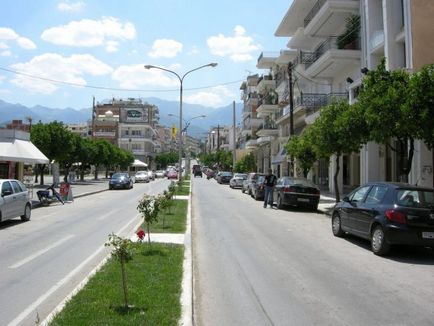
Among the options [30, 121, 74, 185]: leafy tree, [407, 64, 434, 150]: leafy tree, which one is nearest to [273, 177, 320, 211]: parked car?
[407, 64, 434, 150]: leafy tree

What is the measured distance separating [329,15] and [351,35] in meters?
2.37

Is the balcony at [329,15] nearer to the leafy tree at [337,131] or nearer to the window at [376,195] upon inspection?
the leafy tree at [337,131]

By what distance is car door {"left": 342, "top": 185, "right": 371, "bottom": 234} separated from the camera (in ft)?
42.6

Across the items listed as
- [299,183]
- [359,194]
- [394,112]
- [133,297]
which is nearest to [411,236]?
[359,194]

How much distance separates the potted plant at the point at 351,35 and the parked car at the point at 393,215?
20501 mm

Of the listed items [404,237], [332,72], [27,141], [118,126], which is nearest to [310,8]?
[332,72]

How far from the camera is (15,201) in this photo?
1742cm

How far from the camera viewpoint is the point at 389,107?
1598cm

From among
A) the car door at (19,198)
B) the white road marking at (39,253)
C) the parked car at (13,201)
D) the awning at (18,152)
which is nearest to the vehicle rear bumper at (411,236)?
the white road marking at (39,253)

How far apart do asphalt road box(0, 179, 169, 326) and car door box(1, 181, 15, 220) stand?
42 centimetres

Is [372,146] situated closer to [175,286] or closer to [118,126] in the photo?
[175,286]

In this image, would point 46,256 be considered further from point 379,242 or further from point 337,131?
point 337,131

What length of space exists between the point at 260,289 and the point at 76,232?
28.4 ft

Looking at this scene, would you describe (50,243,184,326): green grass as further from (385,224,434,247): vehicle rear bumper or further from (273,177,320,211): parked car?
(273,177,320,211): parked car
